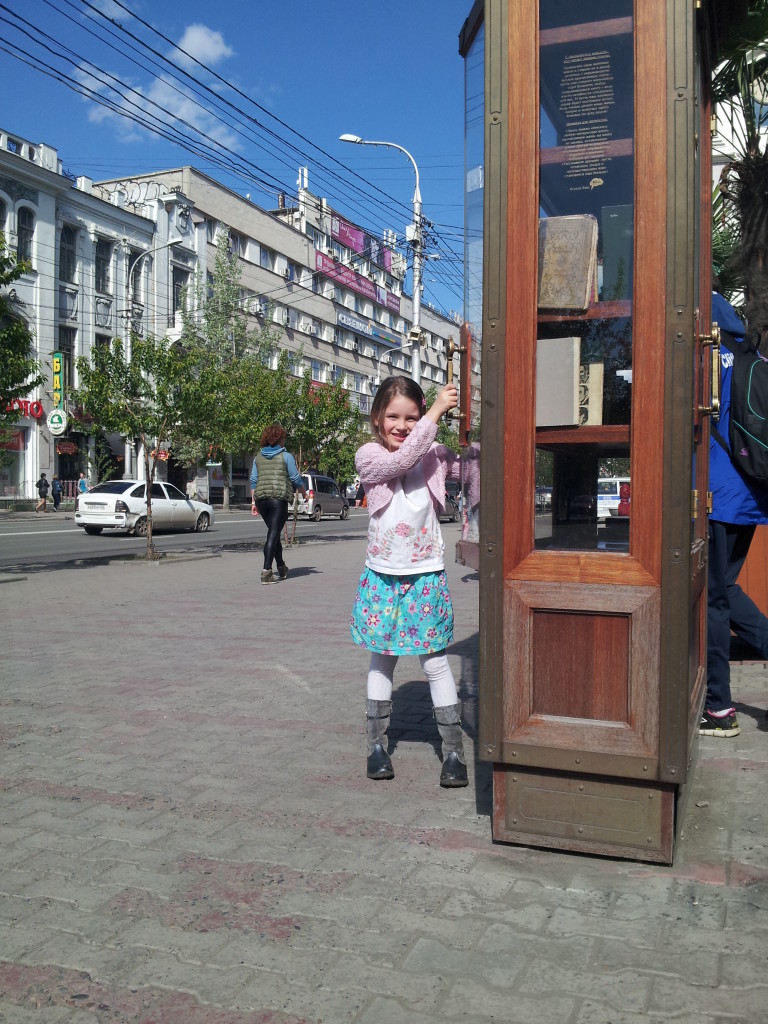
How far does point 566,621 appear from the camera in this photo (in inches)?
125

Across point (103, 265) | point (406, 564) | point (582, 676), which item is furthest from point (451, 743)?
point (103, 265)

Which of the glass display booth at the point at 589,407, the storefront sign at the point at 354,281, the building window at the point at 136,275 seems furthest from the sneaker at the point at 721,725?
the storefront sign at the point at 354,281

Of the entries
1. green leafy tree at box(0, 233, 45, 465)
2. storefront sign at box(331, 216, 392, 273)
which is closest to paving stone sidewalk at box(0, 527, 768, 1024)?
green leafy tree at box(0, 233, 45, 465)

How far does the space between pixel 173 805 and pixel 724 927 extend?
208 cm

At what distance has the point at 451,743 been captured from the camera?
13.3 feet

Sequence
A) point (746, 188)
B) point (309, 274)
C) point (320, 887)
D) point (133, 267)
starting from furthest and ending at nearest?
point (309, 274) < point (133, 267) < point (746, 188) < point (320, 887)

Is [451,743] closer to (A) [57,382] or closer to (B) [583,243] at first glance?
(B) [583,243]

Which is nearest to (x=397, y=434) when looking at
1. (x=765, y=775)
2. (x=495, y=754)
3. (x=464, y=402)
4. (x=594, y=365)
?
(x=464, y=402)

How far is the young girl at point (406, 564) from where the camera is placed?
13.0 ft

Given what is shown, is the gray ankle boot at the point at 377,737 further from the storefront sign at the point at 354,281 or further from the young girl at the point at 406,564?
the storefront sign at the point at 354,281

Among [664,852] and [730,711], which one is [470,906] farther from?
[730,711]

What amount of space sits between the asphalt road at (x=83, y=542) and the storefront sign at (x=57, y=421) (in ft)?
24.7

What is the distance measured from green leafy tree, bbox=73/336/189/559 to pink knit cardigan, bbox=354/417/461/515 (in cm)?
1247

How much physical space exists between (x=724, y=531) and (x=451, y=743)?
1658 mm
